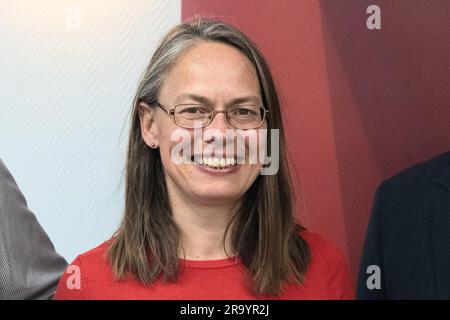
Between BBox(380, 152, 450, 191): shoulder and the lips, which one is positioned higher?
the lips

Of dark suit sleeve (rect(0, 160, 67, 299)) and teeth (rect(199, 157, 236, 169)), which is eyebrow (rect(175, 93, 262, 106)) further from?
dark suit sleeve (rect(0, 160, 67, 299))

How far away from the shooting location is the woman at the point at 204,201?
50.2 inches

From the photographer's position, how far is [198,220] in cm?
134

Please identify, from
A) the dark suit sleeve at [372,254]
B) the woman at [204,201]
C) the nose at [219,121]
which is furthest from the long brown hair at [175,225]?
the dark suit sleeve at [372,254]

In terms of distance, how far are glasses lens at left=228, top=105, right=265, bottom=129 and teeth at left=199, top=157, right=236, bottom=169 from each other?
0.06 m

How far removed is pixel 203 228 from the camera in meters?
1.34

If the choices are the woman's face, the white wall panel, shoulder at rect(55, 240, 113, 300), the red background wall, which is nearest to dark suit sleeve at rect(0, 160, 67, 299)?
shoulder at rect(55, 240, 113, 300)

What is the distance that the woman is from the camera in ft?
4.18

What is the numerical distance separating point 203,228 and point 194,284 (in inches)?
4.2

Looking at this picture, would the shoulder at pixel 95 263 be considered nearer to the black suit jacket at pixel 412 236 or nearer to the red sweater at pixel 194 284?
the red sweater at pixel 194 284

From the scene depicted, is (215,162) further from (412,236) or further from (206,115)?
(412,236)

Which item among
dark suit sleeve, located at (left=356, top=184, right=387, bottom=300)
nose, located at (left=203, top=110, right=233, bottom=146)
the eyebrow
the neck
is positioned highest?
the eyebrow
